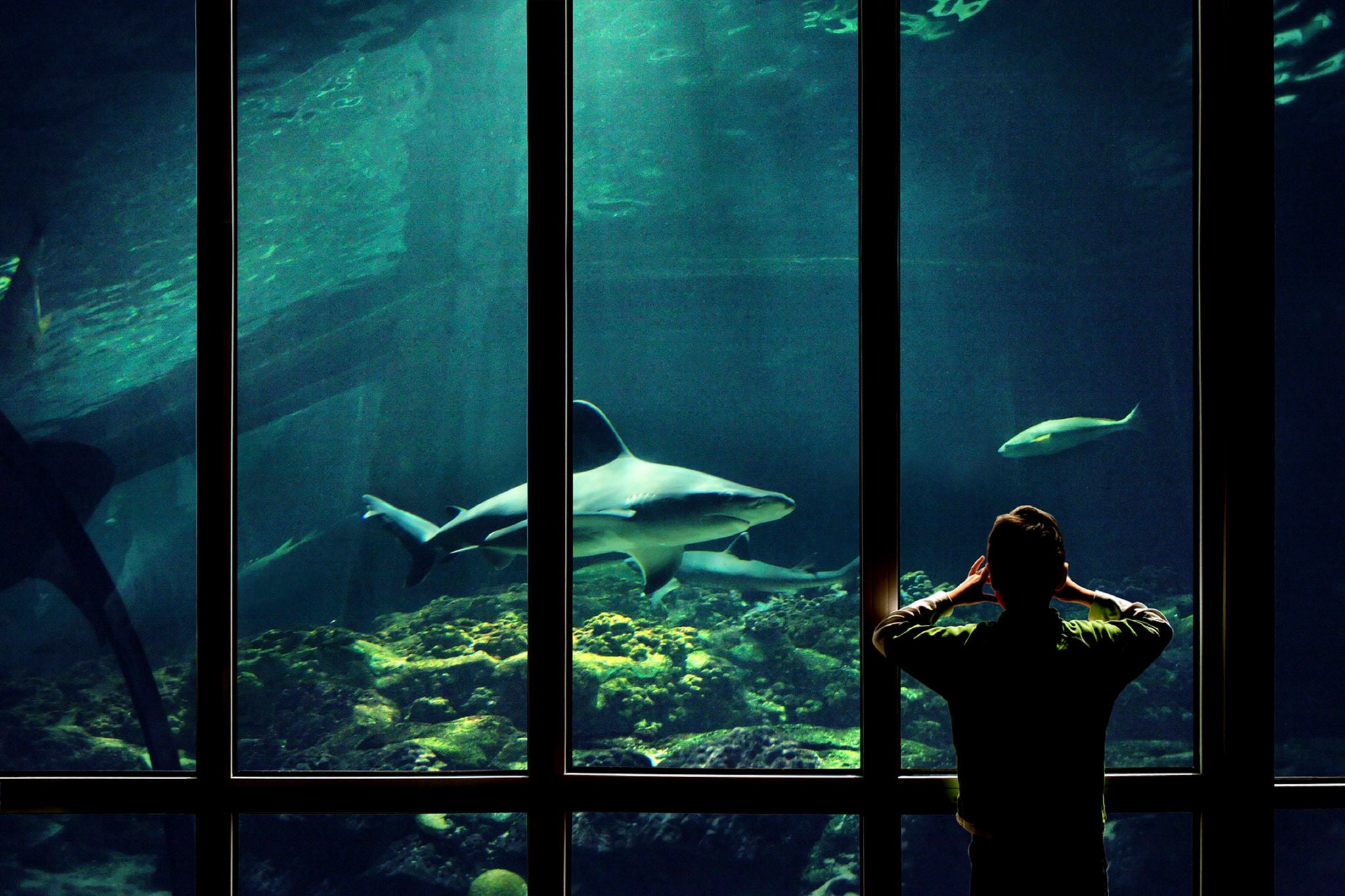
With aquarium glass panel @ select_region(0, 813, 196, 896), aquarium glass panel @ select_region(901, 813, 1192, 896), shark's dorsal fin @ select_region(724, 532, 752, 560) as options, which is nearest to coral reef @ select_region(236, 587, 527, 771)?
aquarium glass panel @ select_region(0, 813, 196, 896)

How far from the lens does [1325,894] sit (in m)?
10.2

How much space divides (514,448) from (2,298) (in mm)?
20406

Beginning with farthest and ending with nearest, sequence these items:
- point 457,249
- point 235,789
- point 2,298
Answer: point 457,249, point 2,298, point 235,789

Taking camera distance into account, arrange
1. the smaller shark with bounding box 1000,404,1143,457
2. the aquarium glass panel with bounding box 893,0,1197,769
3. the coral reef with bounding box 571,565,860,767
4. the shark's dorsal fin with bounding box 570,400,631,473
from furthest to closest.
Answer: the aquarium glass panel with bounding box 893,0,1197,769 → the coral reef with bounding box 571,565,860,767 → the smaller shark with bounding box 1000,404,1143,457 → the shark's dorsal fin with bounding box 570,400,631,473

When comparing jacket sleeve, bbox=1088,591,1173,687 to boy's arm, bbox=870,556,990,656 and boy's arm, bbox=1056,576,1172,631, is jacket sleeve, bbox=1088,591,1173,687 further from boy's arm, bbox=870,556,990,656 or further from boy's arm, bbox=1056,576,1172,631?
boy's arm, bbox=870,556,990,656

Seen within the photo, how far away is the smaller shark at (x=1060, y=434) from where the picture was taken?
642 centimetres

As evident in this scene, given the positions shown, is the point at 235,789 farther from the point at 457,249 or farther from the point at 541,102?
the point at 457,249

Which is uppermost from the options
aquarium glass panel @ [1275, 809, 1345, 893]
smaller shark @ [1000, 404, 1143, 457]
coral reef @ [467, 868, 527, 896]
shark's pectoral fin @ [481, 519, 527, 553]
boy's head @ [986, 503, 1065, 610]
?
boy's head @ [986, 503, 1065, 610]

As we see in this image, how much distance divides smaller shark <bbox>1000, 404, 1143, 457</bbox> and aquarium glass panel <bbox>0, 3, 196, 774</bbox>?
24.3ft

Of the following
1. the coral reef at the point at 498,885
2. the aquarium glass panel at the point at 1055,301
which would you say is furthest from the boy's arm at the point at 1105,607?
the aquarium glass panel at the point at 1055,301

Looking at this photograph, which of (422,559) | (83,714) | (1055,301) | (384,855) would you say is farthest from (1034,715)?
(1055,301)

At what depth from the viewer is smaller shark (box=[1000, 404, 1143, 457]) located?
6.42 metres

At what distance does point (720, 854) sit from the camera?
9469 millimetres

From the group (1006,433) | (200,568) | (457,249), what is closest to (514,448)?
(457,249)
